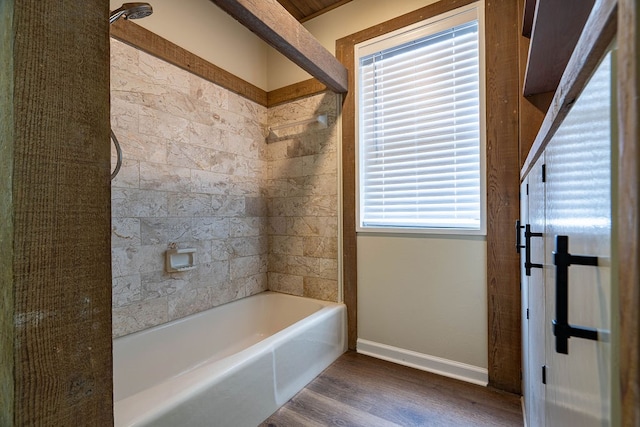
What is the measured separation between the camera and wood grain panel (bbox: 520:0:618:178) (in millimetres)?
303

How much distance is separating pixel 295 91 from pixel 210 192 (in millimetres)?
1200

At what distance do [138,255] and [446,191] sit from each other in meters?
2.08

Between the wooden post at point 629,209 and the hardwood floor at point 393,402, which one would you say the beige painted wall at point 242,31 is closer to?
the wooden post at point 629,209

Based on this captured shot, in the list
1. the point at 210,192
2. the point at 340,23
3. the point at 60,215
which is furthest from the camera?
the point at 340,23

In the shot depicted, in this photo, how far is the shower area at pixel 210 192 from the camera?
1765mm

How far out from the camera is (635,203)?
9.2 inches

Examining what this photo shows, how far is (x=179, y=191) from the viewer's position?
2035mm

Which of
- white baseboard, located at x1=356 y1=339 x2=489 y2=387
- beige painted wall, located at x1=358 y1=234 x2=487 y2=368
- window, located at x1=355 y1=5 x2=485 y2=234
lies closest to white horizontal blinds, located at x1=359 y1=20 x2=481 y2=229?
window, located at x1=355 y1=5 x2=485 y2=234

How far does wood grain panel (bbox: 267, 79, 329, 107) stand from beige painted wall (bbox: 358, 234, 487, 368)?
52.9 inches

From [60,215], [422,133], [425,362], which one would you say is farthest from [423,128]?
[60,215]

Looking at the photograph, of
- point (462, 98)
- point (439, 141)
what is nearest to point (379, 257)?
point (439, 141)

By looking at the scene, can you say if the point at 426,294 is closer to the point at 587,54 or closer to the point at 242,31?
the point at 587,54

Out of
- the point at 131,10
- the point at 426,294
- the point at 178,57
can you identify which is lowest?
the point at 426,294

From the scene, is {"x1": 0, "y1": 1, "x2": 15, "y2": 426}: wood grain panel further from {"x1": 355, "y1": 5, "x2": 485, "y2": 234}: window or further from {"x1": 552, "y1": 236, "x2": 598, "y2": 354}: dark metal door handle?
{"x1": 355, "y1": 5, "x2": 485, "y2": 234}: window
